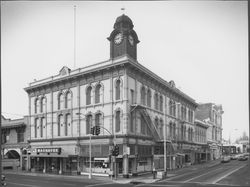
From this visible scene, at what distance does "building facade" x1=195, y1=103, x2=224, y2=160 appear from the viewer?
67.9 meters

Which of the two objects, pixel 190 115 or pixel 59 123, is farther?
pixel 190 115

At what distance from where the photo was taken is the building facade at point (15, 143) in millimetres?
42969

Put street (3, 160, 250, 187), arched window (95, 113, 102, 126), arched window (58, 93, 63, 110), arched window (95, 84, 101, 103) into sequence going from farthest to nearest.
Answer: arched window (58, 93, 63, 110), arched window (95, 84, 101, 103), arched window (95, 113, 102, 126), street (3, 160, 250, 187)

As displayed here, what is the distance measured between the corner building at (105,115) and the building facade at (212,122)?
27.6 m

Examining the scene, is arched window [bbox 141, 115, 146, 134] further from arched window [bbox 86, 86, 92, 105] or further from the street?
arched window [bbox 86, 86, 92, 105]

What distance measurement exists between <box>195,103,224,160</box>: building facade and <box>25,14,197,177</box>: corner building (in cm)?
2761

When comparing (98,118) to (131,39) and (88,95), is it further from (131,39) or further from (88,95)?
(131,39)

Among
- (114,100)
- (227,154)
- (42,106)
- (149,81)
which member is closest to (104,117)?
(114,100)

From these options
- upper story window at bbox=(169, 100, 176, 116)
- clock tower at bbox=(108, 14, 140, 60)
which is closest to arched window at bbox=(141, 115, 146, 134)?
clock tower at bbox=(108, 14, 140, 60)

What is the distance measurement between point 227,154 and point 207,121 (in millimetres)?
10316

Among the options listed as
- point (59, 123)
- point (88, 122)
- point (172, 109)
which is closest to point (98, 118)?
point (88, 122)

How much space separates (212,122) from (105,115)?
42623 mm

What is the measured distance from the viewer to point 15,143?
44.9 metres

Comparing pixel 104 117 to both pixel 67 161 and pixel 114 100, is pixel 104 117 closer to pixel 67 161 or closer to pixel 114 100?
pixel 114 100
